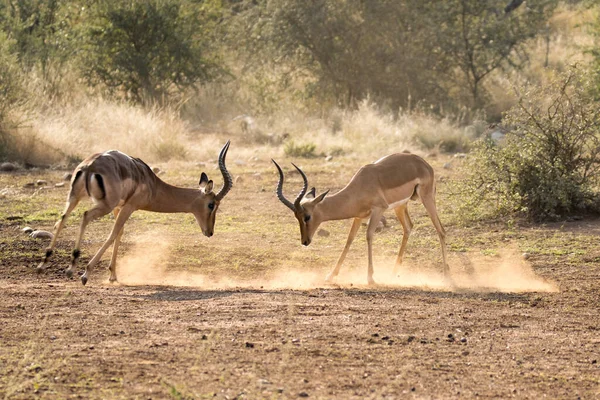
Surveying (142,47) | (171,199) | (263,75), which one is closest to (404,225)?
(171,199)

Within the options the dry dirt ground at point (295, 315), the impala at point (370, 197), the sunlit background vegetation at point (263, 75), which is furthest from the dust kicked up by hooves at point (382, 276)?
the sunlit background vegetation at point (263, 75)

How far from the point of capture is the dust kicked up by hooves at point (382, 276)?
30.9 ft

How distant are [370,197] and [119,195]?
8.81ft

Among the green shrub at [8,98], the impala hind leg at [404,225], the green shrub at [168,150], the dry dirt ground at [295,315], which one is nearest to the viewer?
the dry dirt ground at [295,315]

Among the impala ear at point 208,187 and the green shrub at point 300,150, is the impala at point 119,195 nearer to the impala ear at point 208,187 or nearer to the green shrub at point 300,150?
the impala ear at point 208,187

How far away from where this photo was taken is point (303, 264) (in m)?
10.6

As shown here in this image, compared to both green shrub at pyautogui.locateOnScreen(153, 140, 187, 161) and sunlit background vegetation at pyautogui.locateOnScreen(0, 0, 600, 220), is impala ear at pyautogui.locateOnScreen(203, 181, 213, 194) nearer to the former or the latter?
sunlit background vegetation at pyautogui.locateOnScreen(0, 0, 600, 220)

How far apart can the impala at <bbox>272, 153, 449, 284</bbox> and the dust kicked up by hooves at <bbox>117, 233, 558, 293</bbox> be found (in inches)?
8.7

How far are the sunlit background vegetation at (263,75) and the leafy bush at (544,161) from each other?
1.23 m

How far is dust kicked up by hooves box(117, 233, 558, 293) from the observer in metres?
9.42

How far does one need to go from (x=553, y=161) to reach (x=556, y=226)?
98cm

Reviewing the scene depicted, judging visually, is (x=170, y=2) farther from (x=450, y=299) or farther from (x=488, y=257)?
(x=450, y=299)

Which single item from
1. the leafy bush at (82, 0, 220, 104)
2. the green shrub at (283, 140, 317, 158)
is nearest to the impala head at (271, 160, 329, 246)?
the green shrub at (283, 140, 317, 158)

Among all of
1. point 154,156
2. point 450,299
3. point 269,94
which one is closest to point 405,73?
point 269,94
